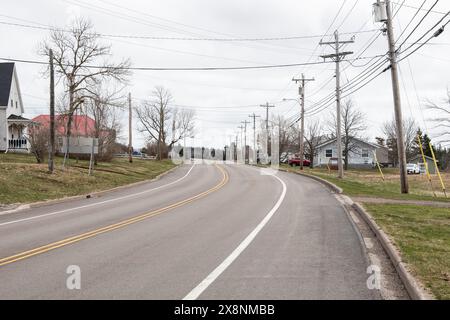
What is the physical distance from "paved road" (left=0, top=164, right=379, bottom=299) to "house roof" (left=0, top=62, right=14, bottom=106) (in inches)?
1399

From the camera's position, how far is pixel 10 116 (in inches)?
1934

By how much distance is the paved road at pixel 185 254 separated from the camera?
6.73 meters

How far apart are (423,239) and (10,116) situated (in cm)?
4707

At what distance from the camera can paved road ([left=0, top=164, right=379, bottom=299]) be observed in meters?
6.73

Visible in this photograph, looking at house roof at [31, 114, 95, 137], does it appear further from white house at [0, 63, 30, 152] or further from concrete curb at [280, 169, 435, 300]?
concrete curb at [280, 169, 435, 300]

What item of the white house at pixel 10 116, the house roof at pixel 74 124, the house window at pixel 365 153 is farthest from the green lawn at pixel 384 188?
the house window at pixel 365 153

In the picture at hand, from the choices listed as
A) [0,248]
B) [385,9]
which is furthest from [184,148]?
[0,248]

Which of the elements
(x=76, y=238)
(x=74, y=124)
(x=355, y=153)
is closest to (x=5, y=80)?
(x=74, y=124)

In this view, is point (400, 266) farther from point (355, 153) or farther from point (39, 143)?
point (355, 153)

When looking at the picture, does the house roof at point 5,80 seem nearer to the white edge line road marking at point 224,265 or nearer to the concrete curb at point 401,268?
the white edge line road marking at point 224,265

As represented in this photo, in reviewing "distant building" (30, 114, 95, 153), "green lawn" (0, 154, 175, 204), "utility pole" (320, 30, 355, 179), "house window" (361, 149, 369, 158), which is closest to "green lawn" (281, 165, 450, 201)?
"utility pole" (320, 30, 355, 179)

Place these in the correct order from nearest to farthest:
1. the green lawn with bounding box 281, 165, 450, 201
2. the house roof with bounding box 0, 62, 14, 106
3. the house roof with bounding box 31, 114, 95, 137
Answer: the green lawn with bounding box 281, 165, 450, 201, the house roof with bounding box 31, 114, 95, 137, the house roof with bounding box 0, 62, 14, 106

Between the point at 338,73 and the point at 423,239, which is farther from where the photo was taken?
the point at 338,73
